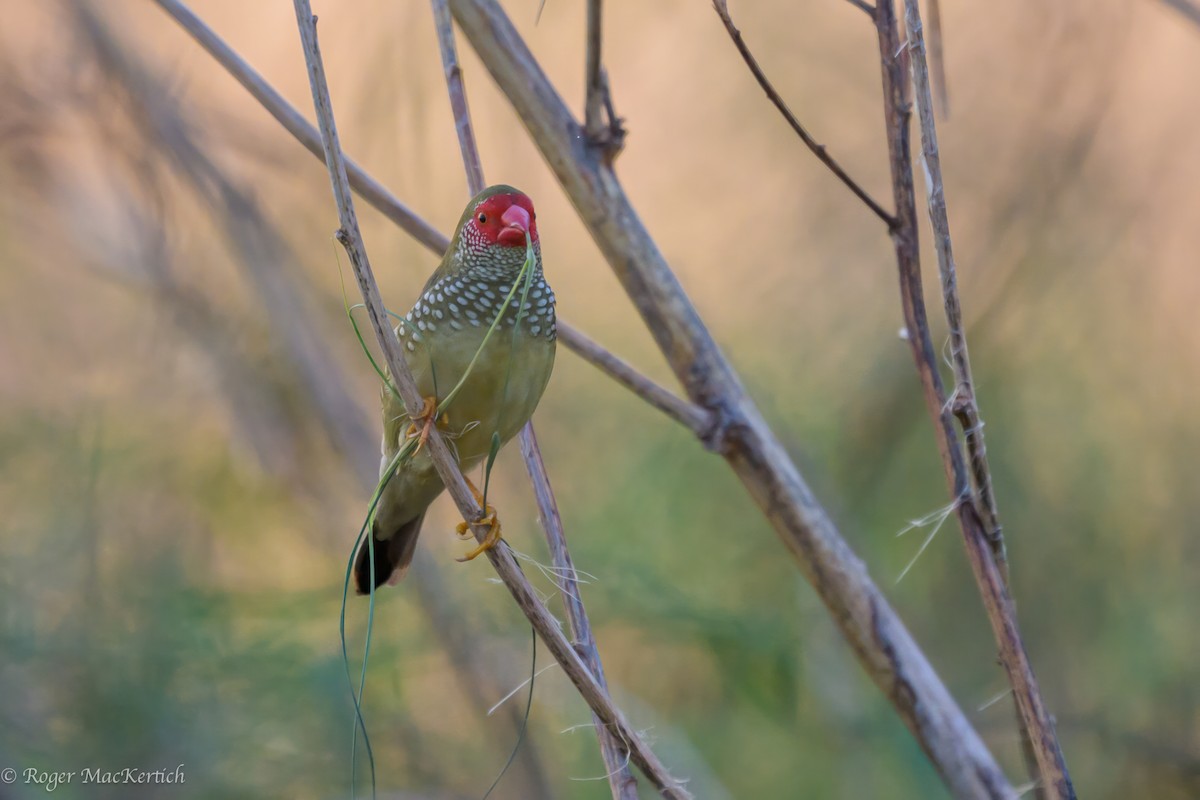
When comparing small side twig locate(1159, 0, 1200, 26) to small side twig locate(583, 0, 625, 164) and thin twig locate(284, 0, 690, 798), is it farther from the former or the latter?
thin twig locate(284, 0, 690, 798)

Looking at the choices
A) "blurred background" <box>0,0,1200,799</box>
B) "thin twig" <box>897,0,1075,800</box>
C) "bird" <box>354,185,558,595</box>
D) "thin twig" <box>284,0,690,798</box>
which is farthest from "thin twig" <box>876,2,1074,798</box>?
"blurred background" <box>0,0,1200,799</box>

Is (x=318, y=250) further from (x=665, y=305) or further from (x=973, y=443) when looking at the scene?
(x=973, y=443)

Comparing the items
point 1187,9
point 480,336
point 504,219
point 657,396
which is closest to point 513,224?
point 504,219

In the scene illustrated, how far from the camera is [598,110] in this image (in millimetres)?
1354

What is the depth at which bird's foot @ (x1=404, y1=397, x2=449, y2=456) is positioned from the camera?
1268 millimetres

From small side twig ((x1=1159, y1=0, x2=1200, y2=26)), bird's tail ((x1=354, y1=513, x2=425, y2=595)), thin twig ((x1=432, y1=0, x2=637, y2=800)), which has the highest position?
small side twig ((x1=1159, y1=0, x2=1200, y2=26))

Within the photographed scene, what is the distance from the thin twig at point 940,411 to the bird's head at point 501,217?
604mm

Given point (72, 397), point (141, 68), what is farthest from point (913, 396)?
point (72, 397)

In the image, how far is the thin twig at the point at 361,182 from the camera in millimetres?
1403

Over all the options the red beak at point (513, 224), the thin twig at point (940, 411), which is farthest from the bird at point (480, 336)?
the thin twig at point (940, 411)

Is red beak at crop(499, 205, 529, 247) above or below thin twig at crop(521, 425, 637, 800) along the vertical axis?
above

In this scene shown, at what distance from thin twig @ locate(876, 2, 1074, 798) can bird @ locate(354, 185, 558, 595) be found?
23.0 inches

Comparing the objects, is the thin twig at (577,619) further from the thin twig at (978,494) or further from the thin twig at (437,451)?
the thin twig at (978,494)

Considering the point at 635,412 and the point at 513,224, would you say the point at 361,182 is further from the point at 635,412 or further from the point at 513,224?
the point at 635,412
